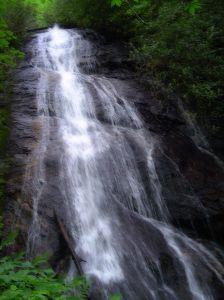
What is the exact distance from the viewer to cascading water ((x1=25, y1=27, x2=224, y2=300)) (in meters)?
5.84

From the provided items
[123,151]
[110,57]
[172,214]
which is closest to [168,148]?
[123,151]

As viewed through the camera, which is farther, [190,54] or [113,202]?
[190,54]

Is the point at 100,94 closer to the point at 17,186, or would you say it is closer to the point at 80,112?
the point at 80,112

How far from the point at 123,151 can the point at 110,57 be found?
188 inches

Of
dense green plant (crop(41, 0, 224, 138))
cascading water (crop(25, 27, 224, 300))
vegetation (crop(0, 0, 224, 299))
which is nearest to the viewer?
cascading water (crop(25, 27, 224, 300))

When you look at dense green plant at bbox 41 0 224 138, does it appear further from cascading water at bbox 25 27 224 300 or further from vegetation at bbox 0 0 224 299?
cascading water at bbox 25 27 224 300

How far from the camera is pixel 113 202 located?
6926 millimetres

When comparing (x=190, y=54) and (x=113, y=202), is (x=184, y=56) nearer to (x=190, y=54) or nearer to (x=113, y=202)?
(x=190, y=54)

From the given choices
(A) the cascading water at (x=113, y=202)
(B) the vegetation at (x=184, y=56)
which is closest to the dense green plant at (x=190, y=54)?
(B) the vegetation at (x=184, y=56)

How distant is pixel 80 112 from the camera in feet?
29.4

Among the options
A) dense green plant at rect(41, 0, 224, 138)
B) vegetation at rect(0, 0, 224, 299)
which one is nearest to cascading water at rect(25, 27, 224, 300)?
vegetation at rect(0, 0, 224, 299)

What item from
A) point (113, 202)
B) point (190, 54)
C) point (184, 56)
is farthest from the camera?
point (184, 56)

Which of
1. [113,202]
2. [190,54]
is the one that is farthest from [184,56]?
[113,202]

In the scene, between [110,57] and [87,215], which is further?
[110,57]
